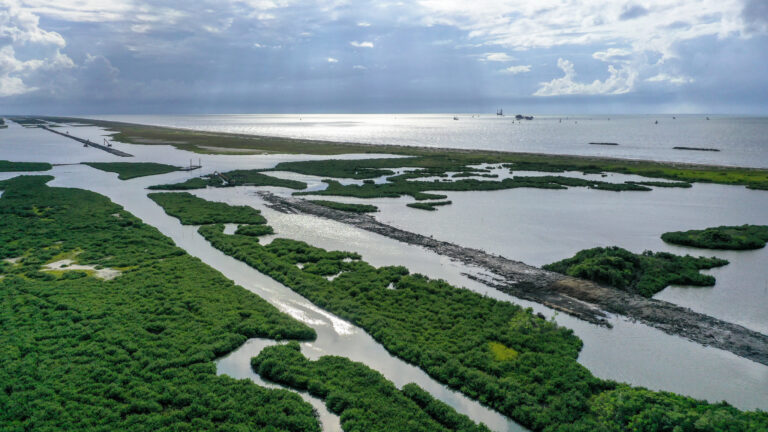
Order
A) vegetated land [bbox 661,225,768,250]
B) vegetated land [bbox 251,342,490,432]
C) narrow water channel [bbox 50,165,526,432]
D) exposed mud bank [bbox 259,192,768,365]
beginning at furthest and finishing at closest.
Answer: vegetated land [bbox 661,225,768,250] < exposed mud bank [bbox 259,192,768,365] < narrow water channel [bbox 50,165,526,432] < vegetated land [bbox 251,342,490,432]

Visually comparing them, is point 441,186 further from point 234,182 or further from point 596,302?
point 596,302

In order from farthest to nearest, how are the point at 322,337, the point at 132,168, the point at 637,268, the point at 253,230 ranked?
the point at 132,168 → the point at 253,230 → the point at 637,268 → the point at 322,337

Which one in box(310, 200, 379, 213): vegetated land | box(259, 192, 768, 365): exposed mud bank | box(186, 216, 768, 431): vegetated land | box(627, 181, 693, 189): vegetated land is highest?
box(627, 181, 693, 189): vegetated land

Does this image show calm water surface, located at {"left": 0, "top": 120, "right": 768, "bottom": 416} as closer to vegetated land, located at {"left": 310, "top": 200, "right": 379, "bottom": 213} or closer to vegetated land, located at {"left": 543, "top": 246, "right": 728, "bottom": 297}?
vegetated land, located at {"left": 543, "top": 246, "right": 728, "bottom": 297}

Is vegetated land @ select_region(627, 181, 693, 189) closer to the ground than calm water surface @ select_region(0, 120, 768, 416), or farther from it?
farther from it

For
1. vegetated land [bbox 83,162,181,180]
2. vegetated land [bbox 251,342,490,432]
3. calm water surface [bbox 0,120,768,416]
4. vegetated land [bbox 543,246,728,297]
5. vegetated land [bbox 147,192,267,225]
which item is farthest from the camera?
vegetated land [bbox 83,162,181,180]

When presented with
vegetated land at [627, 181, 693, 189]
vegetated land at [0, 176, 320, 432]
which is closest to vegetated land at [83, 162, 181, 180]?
vegetated land at [0, 176, 320, 432]

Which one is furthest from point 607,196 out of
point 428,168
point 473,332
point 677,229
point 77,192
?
point 77,192

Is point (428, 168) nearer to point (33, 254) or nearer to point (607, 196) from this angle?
point (607, 196)

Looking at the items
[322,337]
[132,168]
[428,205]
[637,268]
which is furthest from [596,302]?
[132,168]
